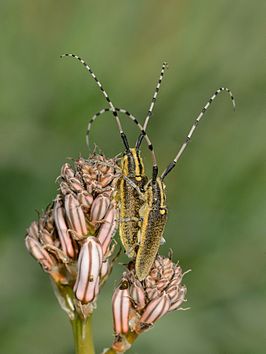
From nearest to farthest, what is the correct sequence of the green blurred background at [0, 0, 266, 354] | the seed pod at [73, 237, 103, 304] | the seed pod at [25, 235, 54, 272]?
the seed pod at [73, 237, 103, 304] < the seed pod at [25, 235, 54, 272] < the green blurred background at [0, 0, 266, 354]

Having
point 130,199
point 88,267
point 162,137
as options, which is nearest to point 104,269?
point 88,267

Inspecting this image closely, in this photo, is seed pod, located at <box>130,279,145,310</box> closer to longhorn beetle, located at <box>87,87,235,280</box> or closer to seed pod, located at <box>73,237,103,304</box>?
longhorn beetle, located at <box>87,87,235,280</box>

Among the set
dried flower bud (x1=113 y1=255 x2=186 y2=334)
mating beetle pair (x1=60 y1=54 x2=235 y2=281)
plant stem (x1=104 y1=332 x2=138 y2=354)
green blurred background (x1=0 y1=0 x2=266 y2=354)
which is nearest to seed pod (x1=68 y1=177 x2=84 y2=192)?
mating beetle pair (x1=60 y1=54 x2=235 y2=281)

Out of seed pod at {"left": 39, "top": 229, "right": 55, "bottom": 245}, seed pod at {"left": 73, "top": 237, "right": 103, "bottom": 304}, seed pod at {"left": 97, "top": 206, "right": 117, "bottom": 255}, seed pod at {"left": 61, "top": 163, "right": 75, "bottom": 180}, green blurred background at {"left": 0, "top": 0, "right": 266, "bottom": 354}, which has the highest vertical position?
green blurred background at {"left": 0, "top": 0, "right": 266, "bottom": 354}

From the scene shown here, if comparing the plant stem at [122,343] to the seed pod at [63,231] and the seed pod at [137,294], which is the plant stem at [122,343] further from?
the seed pod at [63,231]

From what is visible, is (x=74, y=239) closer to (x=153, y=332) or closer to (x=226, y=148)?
(x=153, y=332)

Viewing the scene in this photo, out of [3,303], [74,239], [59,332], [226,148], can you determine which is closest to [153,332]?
[59,332]

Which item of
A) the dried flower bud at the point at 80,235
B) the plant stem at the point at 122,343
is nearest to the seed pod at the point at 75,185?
the dried flower bud at the point at 80,235
